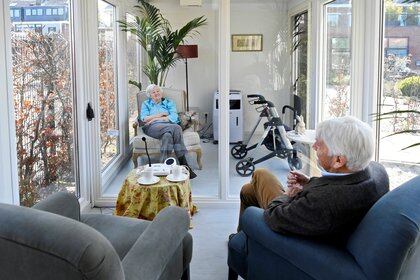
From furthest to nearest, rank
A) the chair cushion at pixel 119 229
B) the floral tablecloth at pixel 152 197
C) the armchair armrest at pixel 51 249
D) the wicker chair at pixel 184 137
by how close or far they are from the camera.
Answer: the wicker chair at pixel 184 137
the floral tablecloth at pixel 152 197
the chair cushion at pixel 119 229
the armchair armrest at pixel 51 249

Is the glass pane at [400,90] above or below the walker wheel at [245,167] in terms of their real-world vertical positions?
above

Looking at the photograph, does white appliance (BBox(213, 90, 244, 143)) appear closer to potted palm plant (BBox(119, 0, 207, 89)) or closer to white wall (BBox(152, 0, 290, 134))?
white wall (BBox(152, 0, 290, 134))

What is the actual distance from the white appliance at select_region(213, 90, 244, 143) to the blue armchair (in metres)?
2.07

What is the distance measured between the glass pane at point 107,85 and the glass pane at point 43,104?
0.46 m

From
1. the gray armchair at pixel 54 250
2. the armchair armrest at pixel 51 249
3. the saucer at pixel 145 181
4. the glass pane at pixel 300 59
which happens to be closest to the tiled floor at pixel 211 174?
the glass pane at pixel 300 59

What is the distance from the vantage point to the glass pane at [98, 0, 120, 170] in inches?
168

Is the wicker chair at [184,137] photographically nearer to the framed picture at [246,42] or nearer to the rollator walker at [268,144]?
the rollator walker at [268,144]

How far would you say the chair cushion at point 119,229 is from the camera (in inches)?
88.6

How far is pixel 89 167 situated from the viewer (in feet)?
13.8

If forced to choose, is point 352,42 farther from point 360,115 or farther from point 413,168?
point 413,168

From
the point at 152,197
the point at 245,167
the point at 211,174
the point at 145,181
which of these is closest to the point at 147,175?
the point at 145,181

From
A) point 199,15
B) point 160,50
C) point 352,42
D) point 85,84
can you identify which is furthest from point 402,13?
A: point 85,84

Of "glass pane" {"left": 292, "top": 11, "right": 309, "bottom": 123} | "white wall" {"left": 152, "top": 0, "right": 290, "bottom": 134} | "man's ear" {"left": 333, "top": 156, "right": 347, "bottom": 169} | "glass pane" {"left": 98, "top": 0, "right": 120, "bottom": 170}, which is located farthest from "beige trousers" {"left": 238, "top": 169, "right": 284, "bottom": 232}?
"glass pane" {"left": 98, "top": 0, "right": 120, "bottom": 170}

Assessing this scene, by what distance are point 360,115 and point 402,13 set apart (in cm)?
96
